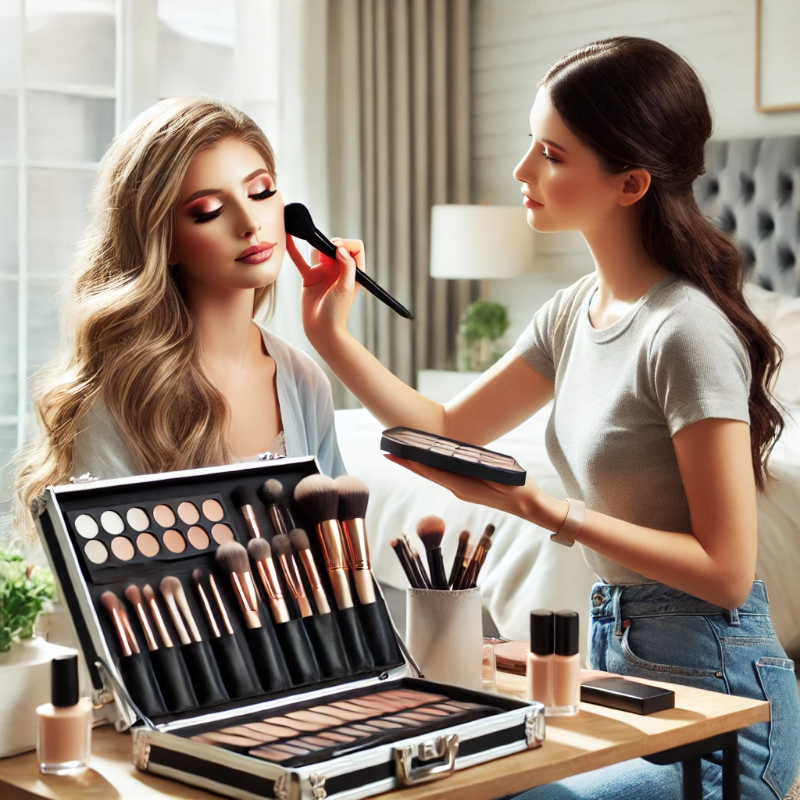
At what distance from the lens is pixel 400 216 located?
192 inches

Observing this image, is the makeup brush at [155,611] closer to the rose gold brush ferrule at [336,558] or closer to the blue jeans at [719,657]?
the rose gold brush ferrule at [336,558]

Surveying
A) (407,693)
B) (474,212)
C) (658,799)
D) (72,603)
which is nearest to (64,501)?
(72,603)

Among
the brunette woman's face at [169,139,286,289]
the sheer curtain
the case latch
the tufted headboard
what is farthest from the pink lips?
the sheer curtain

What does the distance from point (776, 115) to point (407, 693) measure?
3642 millimetres

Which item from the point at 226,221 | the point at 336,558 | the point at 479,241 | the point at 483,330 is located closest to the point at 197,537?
the point at 336,558

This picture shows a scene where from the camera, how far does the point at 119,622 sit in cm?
91

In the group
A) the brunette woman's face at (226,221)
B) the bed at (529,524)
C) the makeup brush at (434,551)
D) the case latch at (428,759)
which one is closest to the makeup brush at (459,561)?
the makeup brush at (434,551)

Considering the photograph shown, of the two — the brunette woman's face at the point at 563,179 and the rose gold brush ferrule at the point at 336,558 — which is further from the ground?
the brunette woman's face at the point at 563,179

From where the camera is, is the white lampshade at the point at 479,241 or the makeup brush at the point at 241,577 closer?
the makeup brush at the point at 241,577

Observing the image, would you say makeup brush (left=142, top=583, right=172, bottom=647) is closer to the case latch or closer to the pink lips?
the case latch

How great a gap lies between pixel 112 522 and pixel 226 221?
0.45 metres

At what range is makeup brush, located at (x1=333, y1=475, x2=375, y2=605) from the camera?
3.40 feet

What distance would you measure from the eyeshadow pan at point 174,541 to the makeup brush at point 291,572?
8 centimetres

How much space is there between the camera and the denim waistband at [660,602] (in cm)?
128
